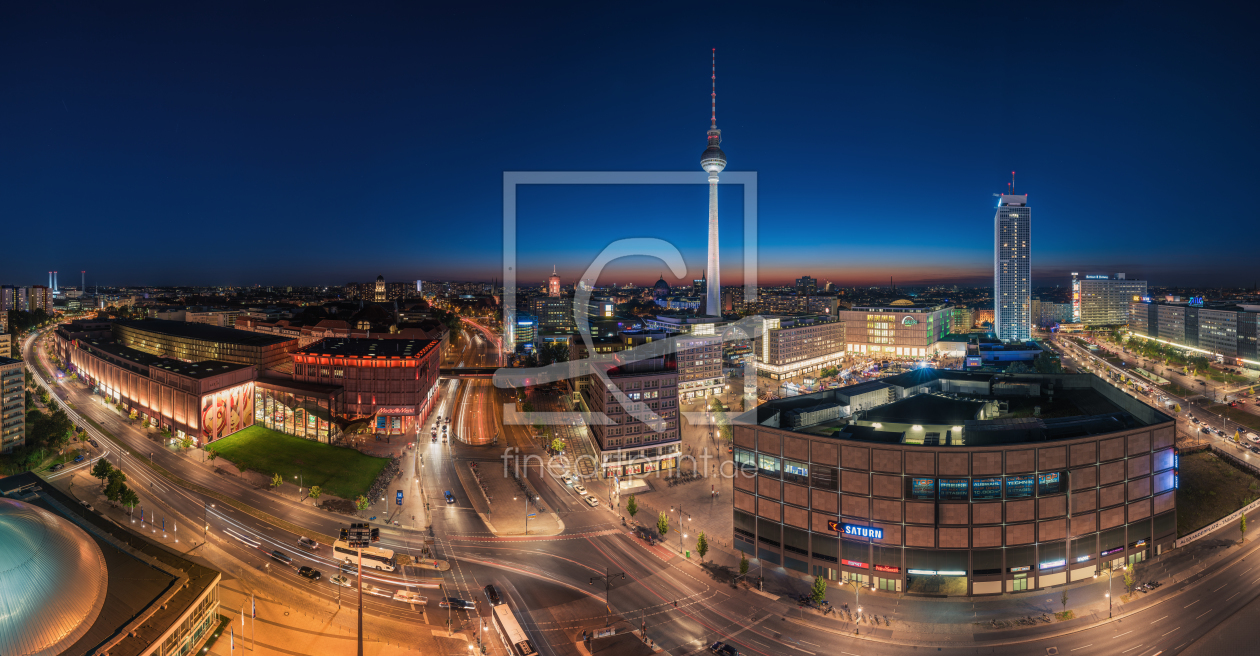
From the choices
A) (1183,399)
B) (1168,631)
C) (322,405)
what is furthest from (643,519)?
(1183,399)

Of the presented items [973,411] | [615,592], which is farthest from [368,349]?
[973,411]

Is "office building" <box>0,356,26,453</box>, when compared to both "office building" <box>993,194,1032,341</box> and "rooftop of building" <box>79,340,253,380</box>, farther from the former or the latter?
"office building" <box>993,194,1032,341</box>

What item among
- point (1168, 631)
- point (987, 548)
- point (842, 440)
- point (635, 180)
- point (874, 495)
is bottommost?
point (1168, 631)

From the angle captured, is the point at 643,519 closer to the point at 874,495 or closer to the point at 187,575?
the point at 874,495

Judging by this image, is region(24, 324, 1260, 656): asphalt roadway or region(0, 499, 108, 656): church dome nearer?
region(0, 499, 108, 656): church dome

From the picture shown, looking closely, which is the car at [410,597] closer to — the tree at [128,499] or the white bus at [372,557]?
the white bus at [372,557]

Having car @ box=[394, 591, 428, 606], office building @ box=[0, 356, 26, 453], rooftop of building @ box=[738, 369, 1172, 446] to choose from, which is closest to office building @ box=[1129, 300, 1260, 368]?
rooftop of building @ box=[738, 369, 1172, 446]

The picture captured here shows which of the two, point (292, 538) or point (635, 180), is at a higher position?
point (635, 180)
